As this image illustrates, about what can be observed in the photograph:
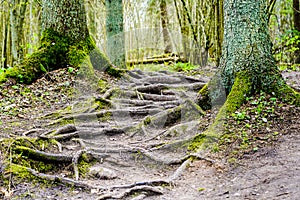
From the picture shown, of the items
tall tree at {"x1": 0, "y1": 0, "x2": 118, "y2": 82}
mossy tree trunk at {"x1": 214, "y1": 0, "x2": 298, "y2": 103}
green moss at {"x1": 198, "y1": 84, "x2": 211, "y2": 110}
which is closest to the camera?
mossy tree trunk at {"x1": 214, "y1": 0, "x2": 298, "y2": 103}

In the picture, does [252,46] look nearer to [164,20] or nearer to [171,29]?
[171,29]

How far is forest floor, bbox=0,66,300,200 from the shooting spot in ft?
12.4

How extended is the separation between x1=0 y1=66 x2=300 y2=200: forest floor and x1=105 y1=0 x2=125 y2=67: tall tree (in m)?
2.57

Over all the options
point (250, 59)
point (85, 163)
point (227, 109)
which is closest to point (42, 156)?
point (85, 163)

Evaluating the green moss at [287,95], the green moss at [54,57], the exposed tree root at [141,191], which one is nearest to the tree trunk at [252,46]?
the green moss at [287,95]

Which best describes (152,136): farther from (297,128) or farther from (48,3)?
(48,3)

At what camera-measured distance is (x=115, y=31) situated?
397 inches

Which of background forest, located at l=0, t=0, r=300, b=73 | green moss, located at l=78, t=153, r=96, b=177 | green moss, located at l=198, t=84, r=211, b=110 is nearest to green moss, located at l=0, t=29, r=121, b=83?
background forest, located at l=0, t=0, r=300, b=73

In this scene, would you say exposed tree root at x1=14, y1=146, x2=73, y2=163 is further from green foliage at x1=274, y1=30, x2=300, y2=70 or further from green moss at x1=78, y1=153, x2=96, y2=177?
green foliage at x1=274, y1=30, x2=300, y2=70

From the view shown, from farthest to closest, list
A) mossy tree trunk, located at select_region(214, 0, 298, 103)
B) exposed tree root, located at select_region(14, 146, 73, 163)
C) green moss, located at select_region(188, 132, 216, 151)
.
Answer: mossy tree trunk, located at select_region(214, 0, 298, 103) → green moss, located at select_region(188, 132, 216, 151) → exposed tree root, located at select_region(14, 146, 73, 163)

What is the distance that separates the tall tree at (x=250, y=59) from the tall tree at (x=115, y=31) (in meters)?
5.01

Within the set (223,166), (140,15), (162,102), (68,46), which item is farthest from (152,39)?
(223,166)

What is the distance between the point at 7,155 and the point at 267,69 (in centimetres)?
391

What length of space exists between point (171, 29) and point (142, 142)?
11.0 metres
